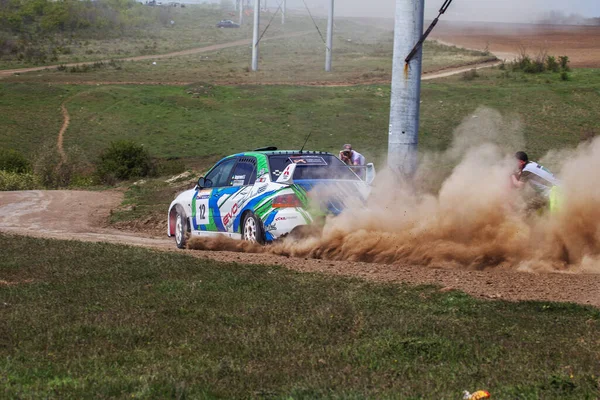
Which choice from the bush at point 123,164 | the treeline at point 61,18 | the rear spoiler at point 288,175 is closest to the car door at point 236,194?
the rear spoiler at point 288,175

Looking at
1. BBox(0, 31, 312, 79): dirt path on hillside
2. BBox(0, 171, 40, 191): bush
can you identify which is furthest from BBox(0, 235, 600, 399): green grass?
BBox(0, 31, 312, 79): dirt path on hillside

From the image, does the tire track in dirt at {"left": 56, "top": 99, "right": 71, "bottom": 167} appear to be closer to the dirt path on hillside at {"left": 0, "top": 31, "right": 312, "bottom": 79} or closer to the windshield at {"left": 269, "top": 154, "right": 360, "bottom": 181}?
the dirt path on hillside at {"left": 0, "top": 31, "right": 312, "bottom": 79}

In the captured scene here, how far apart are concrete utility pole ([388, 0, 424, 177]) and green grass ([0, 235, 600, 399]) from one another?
4933mm

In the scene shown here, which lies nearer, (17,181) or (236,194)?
(236,194)

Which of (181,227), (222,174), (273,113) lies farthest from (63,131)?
(222,174)

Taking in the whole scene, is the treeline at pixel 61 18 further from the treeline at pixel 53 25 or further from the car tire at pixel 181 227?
the car tire at pixel 181 227

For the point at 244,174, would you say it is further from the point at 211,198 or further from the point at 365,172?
the point at 365,172

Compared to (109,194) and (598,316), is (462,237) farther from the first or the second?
(109,194)

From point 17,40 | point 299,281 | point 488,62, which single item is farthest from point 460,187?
point 17,40

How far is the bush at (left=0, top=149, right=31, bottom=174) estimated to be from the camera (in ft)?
109

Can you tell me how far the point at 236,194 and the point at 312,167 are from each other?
4.32ft

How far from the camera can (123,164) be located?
31.8m

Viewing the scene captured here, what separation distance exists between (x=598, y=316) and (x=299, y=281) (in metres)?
3.21

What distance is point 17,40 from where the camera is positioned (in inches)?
3260
